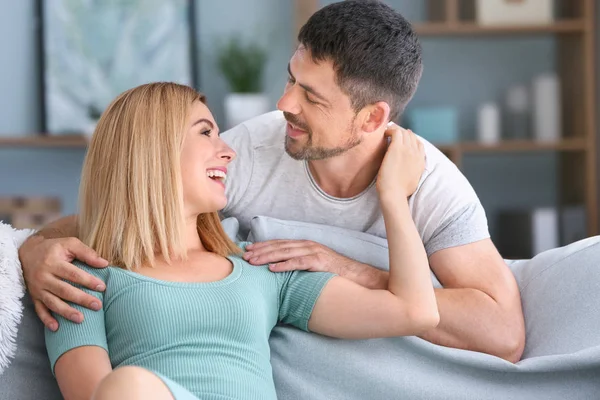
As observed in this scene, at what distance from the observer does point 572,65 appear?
4.54 m

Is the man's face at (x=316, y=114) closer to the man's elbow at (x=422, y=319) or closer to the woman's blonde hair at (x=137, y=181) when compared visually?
the woman's blonde hair at (x=137, y=181)

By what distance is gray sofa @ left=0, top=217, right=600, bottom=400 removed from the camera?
164cm

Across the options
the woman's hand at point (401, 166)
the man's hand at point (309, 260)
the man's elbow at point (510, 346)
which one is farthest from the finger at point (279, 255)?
the man's elbow at point (510, 346)

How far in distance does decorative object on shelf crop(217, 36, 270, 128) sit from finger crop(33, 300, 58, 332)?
9.77ft

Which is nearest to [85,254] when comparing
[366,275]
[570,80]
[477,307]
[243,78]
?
[366,275]

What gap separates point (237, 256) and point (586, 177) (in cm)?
304

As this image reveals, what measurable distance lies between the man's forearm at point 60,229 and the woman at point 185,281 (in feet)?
0.55

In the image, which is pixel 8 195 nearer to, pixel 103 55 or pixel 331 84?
pixel 103 55

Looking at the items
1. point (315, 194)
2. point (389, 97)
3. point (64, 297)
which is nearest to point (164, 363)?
point (64, 297)

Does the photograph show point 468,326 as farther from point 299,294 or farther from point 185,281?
point 185,281

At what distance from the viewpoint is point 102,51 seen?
15.5 ft

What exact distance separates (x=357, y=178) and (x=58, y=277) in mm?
784

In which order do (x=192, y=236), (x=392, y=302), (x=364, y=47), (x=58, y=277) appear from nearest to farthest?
(x=58, y=277), (x=392, y=302), (x=192, y=236), (x=364, y=47)

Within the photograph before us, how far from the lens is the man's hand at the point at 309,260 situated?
1.77 m
